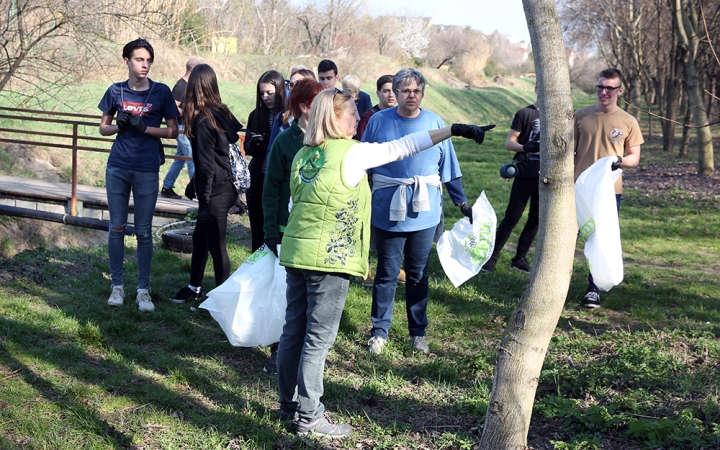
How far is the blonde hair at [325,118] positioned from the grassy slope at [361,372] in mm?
1536

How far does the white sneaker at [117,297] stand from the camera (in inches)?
215

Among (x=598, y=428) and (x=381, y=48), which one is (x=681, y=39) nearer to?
(x=598, y=428)

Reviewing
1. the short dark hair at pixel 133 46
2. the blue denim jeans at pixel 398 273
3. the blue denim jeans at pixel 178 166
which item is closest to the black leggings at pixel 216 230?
the short dark hair at pixel 133 46

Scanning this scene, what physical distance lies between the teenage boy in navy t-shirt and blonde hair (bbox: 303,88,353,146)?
226cm

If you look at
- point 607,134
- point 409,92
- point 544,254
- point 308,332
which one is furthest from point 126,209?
point 607,134

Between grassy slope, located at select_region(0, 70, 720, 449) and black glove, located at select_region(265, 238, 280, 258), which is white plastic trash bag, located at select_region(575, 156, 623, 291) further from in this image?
black glove, located at select_region(265, 238, 280, 258)

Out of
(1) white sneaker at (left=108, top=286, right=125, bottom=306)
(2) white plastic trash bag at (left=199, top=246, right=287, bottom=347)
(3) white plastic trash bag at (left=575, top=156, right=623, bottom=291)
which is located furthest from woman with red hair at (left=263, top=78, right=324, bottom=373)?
(3) white plastic trash bag at (left=575, top=156, right=623, bottom=291)

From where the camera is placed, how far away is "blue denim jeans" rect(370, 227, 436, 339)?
4.74 meters

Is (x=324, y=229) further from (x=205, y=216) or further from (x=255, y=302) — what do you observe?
(x=205, y=216)

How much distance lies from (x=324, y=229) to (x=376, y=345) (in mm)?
1708

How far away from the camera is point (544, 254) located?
2.94m

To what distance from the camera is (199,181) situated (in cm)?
523

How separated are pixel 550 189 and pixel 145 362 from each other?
2.95m

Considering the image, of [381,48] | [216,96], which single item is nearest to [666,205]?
[216,96]
